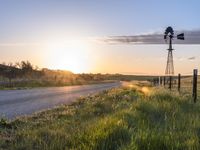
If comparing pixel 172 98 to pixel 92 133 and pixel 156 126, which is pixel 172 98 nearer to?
pixel 156 126

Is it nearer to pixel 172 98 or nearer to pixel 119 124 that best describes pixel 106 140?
pixel 119 124

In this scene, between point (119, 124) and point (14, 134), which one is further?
point (14, 134)

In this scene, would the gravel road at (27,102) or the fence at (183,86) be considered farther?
the fence at (183,86)

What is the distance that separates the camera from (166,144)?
8.42 meters

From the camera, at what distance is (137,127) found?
10047 millimetres

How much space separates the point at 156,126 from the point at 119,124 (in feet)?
3.64

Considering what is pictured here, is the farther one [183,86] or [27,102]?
[183,86]

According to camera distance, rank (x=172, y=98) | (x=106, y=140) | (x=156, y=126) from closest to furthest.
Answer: (x=106, y=140), (x=156, y=126), (x=172, y=98)

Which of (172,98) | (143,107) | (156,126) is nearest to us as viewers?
(156,126)

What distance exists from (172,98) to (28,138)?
9.39 metres

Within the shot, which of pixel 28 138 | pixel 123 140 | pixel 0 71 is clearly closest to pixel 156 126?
pixel 123 140

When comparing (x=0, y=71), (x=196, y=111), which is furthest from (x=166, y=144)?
(x=0, y=71)

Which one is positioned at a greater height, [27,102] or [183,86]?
[27,102]

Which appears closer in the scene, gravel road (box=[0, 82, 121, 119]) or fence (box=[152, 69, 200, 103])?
gravel road (box=[0, 82, 121, 119])
